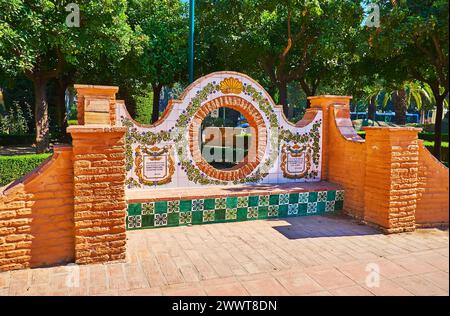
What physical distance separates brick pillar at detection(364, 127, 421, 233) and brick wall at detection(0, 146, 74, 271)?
4683 millimetres

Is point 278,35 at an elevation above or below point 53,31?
above

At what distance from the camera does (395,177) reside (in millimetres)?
6078

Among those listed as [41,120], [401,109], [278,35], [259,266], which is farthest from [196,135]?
[401,109]

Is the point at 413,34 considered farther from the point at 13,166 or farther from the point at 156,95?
the point at 156,95

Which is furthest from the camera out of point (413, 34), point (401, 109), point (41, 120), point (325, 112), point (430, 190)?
point (401, 109)

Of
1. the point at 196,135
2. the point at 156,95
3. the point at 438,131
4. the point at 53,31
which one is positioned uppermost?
the point at 53,31

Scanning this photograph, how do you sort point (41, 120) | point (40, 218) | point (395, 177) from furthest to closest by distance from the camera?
1. point (41, 120)
2. point (395, 177)
3. point (40, 218)

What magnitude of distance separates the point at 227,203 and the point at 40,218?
298 cm

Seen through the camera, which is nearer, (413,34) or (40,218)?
(40,218)

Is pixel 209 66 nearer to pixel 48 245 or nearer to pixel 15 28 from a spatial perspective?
pixel 15 28

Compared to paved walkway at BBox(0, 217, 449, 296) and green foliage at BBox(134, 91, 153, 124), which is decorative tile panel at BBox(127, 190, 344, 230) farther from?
green foliage at BBox(134, 91, 153, 124)

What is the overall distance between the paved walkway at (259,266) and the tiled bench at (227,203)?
0.21 metres

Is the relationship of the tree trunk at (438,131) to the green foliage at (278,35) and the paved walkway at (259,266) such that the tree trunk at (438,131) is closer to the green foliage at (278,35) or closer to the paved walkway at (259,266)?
the green foliage at (278,35)

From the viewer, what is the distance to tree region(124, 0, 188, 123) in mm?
15945
